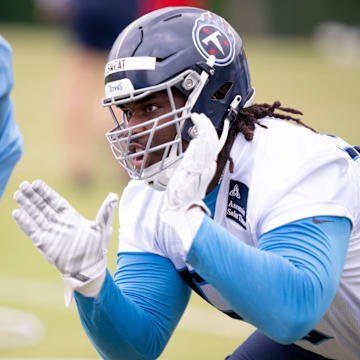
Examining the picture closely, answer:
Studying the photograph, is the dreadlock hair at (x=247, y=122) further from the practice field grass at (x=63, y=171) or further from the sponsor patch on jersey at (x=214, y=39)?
the practice field grass at (x=63, y=171)

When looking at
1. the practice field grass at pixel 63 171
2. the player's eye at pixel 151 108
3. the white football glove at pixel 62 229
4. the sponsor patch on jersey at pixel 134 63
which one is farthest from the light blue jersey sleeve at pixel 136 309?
the practice field grass at pixel 63 171

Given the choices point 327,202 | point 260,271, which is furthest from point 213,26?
point 260,271

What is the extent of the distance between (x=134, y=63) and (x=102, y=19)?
19.2 feet

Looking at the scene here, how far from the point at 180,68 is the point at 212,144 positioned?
385 millimetres

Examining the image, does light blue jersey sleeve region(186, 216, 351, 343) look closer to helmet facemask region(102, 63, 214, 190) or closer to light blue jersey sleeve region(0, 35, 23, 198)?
helmet facemask region(102, 63, 214, 190)

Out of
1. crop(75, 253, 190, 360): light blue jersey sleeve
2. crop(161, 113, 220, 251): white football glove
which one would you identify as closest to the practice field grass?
crop(75, 253, 190, 360): light blue jersey sleeve

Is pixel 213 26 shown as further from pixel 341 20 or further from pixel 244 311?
pixel 341 20

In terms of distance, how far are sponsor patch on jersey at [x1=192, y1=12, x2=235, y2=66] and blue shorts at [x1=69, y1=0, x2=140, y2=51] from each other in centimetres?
562

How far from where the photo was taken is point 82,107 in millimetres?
8680

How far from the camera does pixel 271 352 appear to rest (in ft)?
10.7

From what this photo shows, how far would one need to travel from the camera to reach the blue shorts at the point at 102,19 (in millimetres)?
8500

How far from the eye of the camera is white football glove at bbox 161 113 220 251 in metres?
2.44

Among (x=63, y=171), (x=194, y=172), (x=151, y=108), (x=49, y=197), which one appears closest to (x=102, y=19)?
(x=63, y=171)

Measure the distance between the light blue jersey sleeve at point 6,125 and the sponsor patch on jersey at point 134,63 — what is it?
0.35m
